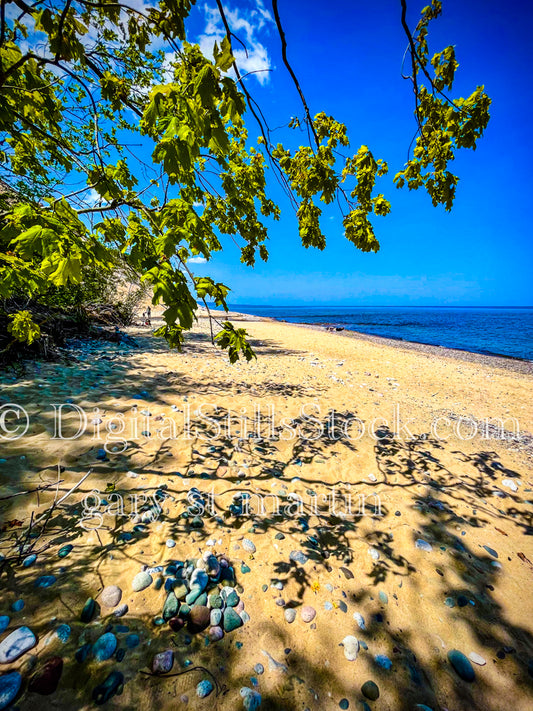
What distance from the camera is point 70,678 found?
190 cm

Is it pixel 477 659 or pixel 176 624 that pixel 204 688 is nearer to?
pixel 176 624

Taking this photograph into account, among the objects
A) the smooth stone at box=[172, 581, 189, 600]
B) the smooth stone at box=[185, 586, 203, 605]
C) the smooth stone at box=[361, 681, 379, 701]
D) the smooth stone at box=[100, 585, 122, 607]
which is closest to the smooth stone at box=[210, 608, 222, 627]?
the smooth stone at box=[185, 586, 203, 605]

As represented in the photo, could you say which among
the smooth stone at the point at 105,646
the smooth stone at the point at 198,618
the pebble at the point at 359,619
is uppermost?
the smooth stone at the point at 105,646

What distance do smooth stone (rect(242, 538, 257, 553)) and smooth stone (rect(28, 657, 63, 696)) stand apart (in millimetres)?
1808

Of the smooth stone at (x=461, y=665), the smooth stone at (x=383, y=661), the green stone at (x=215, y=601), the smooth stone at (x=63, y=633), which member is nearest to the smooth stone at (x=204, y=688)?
the green stone at (x=215, y=601)

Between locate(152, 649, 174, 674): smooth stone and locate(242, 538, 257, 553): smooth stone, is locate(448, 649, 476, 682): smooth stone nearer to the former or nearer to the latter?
locate(242, 538, 257, 553): smooth stone

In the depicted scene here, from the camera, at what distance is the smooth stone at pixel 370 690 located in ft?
6.70

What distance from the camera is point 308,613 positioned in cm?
259

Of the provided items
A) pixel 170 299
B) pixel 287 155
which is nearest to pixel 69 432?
pixel 170 299

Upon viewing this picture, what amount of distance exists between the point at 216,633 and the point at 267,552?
3.24 ft

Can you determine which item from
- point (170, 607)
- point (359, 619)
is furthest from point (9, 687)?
point (359, 619)

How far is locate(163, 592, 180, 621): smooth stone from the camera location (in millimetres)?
2404

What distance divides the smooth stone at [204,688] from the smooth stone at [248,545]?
120 centimetres

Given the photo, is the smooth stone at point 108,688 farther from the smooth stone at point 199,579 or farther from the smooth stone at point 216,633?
the smooth stone at point 199,579
